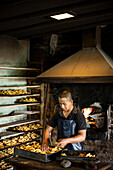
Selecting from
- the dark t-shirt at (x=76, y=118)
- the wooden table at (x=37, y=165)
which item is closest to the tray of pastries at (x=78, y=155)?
the wooden table at (x=37, y=165)

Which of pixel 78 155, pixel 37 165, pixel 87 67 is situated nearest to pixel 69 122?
pixel 78 155

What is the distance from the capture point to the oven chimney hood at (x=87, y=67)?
5.22 meters

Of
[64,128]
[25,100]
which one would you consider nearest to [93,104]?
[25,100]

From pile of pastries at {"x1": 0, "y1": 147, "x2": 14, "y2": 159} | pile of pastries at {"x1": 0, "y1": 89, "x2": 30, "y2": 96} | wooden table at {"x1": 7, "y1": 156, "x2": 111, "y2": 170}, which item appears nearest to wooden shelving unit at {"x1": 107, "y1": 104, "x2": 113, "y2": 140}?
pile of pastries at {"x1": 0, "y1": 89, "x2": 30, "y2": 96}

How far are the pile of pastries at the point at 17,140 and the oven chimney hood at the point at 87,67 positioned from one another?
161cm

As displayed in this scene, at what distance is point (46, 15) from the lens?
4.65 m

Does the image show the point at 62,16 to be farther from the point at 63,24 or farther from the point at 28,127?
the point at 28,127

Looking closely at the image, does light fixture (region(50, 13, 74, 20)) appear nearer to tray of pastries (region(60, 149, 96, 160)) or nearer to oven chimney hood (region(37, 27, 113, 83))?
oven chimney hood (region(37, 27, 113, 83))

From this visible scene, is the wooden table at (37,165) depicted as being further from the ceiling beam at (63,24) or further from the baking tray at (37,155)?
the ceiling beam at (63,24)

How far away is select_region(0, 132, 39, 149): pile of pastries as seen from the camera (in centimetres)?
608

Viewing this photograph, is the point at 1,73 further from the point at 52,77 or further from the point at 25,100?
the point at 52,77

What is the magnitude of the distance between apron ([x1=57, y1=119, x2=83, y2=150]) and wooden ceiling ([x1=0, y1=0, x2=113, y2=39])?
187cm

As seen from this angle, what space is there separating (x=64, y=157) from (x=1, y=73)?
3.53 metres

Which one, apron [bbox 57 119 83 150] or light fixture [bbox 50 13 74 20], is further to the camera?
light fixture [bbox 50 13 74 20]
